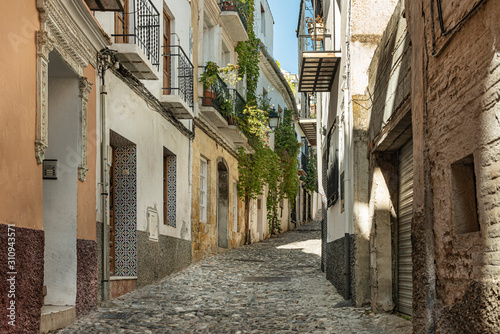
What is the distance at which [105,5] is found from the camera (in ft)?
26.7

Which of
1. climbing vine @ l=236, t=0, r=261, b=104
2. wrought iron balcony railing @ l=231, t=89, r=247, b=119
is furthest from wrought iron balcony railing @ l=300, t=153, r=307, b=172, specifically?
wrought iron balcony railing @ l=231, t=89, r=247, b=119

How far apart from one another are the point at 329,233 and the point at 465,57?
8952 mm

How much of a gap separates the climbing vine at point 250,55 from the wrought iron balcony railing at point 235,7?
664 millimetres

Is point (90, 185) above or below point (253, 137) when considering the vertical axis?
below

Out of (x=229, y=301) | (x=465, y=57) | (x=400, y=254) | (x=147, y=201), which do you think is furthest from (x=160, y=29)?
(x=465, y=57)

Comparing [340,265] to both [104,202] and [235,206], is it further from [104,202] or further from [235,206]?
[235,206]

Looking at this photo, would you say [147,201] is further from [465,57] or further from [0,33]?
[465,57]

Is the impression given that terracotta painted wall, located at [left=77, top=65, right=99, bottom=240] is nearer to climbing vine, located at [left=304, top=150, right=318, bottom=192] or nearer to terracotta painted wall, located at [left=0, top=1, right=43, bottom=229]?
terracotta painted wall, located at [left=0, top=1, right=43, bottom=229]

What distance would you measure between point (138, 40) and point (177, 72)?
252 centimetres

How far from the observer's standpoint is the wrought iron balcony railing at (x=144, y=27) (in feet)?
34.1

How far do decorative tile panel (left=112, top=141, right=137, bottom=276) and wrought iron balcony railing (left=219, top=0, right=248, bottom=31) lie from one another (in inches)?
320

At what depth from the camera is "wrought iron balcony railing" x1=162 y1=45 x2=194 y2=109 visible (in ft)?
42.2

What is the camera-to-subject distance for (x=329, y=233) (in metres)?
13.0

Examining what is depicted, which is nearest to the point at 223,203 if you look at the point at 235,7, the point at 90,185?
the point at 235,7
